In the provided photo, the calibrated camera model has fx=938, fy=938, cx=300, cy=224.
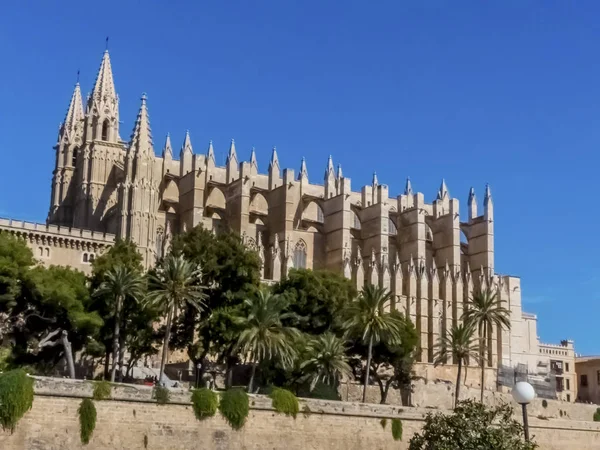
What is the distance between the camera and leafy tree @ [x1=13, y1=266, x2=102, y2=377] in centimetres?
4138

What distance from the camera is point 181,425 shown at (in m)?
31.3

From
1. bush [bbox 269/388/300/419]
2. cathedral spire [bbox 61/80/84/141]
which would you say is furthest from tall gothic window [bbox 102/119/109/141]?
bush [bbox 269/388/300/419]

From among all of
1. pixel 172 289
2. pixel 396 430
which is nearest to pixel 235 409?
pixel 396 430

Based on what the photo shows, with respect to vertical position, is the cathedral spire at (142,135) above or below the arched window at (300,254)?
above

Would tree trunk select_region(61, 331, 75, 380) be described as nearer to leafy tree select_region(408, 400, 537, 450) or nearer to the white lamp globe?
leafy tree select_region(408, 400, 537, 450)

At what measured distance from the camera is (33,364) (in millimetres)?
42812

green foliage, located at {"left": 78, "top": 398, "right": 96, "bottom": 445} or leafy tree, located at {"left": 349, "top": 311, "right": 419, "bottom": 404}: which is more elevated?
leafy tree, located at {"left": 349, "top": 311, "right": 419, "bottom": 404}

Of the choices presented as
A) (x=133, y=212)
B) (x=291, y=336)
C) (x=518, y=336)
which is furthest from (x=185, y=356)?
(x=518, y=336)

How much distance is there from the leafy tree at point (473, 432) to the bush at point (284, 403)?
33.6 ft

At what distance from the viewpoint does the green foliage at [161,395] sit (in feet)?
102

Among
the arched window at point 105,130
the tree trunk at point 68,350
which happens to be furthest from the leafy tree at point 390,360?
the arched window at point 105,130

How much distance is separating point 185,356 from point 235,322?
52.2ft

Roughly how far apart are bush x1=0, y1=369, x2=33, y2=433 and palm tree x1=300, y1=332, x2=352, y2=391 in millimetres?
17656

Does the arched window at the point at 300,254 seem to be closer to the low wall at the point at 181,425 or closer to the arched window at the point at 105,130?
the arched window at the point at 105,130
